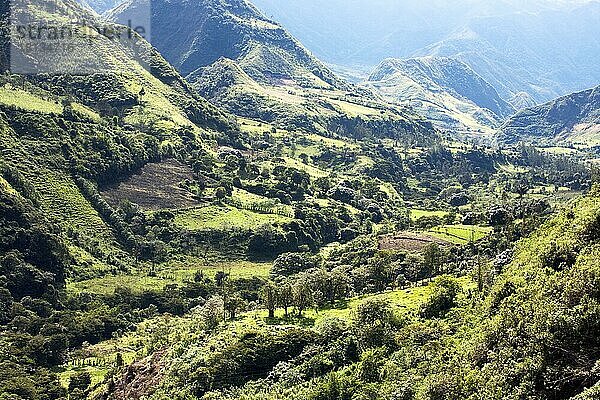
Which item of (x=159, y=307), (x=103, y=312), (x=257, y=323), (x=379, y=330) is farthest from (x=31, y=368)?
(x=379, y=330)

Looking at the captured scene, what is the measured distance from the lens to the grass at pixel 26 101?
148850 mm

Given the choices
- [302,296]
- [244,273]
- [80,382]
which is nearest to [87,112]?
[244,273]

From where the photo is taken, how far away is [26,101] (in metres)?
153

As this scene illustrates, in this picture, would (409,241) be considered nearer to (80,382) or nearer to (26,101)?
(80,382)

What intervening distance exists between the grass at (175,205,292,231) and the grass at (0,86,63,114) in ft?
159

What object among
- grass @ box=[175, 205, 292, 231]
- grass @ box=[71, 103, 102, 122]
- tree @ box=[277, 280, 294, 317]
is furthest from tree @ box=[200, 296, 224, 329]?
grass @ box=[71, 103, 102, 122]

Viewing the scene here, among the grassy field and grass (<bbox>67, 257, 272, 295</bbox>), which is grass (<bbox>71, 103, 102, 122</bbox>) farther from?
the grassy field

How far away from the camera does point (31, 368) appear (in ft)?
262

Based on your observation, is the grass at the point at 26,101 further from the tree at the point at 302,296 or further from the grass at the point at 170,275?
the tree at the point at 302,296

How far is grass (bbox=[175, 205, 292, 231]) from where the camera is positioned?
135 meters

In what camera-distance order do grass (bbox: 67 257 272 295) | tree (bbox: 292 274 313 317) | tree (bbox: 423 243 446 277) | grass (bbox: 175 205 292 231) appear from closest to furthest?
tree (bbox: 292 274 313 317)
tree (bbox: 423 243 446 277)
grass (bbox: 67 257 272 295)
grass (bbox: 175 205 292 231)

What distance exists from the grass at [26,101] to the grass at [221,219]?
159 feet

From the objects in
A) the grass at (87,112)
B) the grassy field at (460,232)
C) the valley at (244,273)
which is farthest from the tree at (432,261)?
the grass at (87,112)

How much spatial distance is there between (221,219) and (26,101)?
208ft
